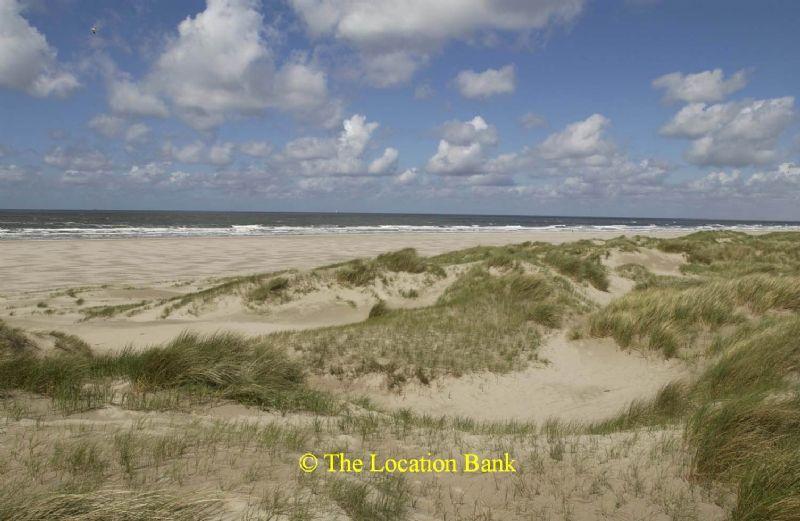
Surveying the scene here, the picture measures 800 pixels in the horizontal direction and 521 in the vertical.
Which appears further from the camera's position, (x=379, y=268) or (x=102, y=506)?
(x=379, y=268)

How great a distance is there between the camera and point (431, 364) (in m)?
8.35

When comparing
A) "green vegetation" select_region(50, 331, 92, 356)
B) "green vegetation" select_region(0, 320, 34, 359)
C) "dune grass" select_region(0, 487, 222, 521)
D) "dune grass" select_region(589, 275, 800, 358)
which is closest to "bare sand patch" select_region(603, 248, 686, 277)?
"dune grass" select_region(589, 275, 800, 358)

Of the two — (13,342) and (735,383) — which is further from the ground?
(13,342)

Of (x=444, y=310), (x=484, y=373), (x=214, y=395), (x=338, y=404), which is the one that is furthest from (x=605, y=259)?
(x=214, y=395)

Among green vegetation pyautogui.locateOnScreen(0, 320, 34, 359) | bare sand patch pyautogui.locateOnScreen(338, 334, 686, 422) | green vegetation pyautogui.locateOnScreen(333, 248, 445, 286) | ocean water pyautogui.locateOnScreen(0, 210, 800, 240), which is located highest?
ocean water pyautogui.locateOnScreen(0, 210, 800, 240)

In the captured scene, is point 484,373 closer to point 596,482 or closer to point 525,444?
point 525,444

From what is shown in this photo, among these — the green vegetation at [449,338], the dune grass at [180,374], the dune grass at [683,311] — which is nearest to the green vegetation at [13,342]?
the dune grass at [180,374]

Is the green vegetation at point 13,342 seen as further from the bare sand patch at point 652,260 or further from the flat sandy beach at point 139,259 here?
the bare sand patch at point 652,260

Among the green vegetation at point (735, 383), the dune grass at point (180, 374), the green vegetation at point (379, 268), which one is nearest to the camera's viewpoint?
the green vegetation at point (735, 383)

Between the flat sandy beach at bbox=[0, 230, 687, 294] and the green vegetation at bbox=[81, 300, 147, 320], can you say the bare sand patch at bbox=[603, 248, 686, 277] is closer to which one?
the flat sandy beach at bbox=[0, 230, 687, 294]

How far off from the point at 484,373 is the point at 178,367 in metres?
5.10

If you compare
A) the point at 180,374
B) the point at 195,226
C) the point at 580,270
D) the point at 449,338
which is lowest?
the point at 449,338

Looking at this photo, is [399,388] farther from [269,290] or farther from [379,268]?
[379,268]

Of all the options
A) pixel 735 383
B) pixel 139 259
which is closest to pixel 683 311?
pixel 735 383
